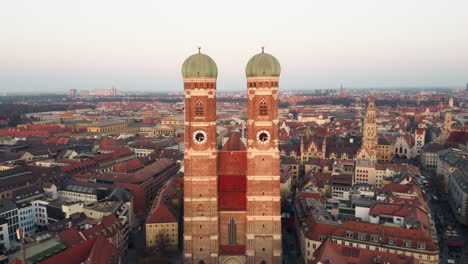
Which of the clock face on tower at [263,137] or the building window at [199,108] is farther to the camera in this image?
the clock face on tower at [263,137]

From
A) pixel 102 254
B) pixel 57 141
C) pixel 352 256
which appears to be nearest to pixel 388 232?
pixel 352 256

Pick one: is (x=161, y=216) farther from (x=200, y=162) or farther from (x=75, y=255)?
(x=200, y=162)

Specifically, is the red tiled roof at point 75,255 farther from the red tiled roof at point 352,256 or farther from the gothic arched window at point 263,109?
the red tiled roof at point 352,256

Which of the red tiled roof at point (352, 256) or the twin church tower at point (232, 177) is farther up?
the twin church tower at point (232, 177)

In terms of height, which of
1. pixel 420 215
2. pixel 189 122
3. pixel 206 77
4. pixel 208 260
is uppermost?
pixel 206 77

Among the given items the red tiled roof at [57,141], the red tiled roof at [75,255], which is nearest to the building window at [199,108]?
the red tiled roof at [75,255]

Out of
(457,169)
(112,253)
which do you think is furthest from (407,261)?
(457,169)

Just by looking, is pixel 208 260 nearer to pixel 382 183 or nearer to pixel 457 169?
pixel 382 183

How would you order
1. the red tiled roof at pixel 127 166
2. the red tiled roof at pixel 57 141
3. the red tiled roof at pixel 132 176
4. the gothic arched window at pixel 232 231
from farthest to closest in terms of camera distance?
1. the red tiled roof at pixel 57 141
2. the red tiled roof at pixel 127 166
3. the red tiled roof at pixel 132 176
4. the gothic arched window at pixel 232 231
